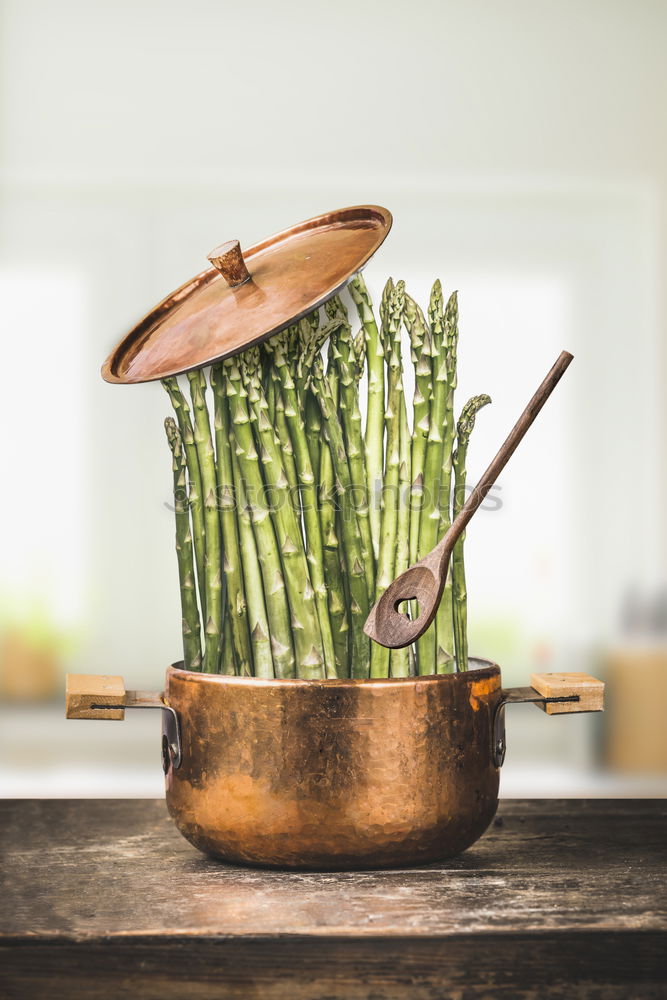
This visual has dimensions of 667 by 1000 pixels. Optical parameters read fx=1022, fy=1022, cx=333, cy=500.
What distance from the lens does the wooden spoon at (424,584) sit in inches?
25.5

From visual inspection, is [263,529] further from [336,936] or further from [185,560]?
[336,936]

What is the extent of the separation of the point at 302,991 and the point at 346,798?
4.5 inches

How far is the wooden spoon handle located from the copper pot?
0.32ft

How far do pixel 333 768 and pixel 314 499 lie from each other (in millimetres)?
188

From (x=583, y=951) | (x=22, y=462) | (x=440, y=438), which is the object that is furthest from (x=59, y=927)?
(x=22, y=462)

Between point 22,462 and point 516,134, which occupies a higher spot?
point 516,134

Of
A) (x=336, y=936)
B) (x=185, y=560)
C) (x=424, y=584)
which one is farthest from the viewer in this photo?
(x=185, y=560)

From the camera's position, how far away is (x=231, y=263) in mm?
738

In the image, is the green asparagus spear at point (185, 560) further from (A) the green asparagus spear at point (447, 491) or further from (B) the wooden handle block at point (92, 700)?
(A) the green asparagus spear at point (447, 491)

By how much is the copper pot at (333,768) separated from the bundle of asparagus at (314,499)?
0.06 meters

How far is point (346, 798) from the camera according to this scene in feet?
2.09

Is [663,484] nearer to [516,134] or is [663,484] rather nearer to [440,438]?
[516,134]

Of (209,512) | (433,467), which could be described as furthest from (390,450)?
(209,512)

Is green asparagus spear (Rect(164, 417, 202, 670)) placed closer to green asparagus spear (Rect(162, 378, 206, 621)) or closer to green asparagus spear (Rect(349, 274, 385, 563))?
green asparagus spear (Rect(162, 378, 206, 621))
